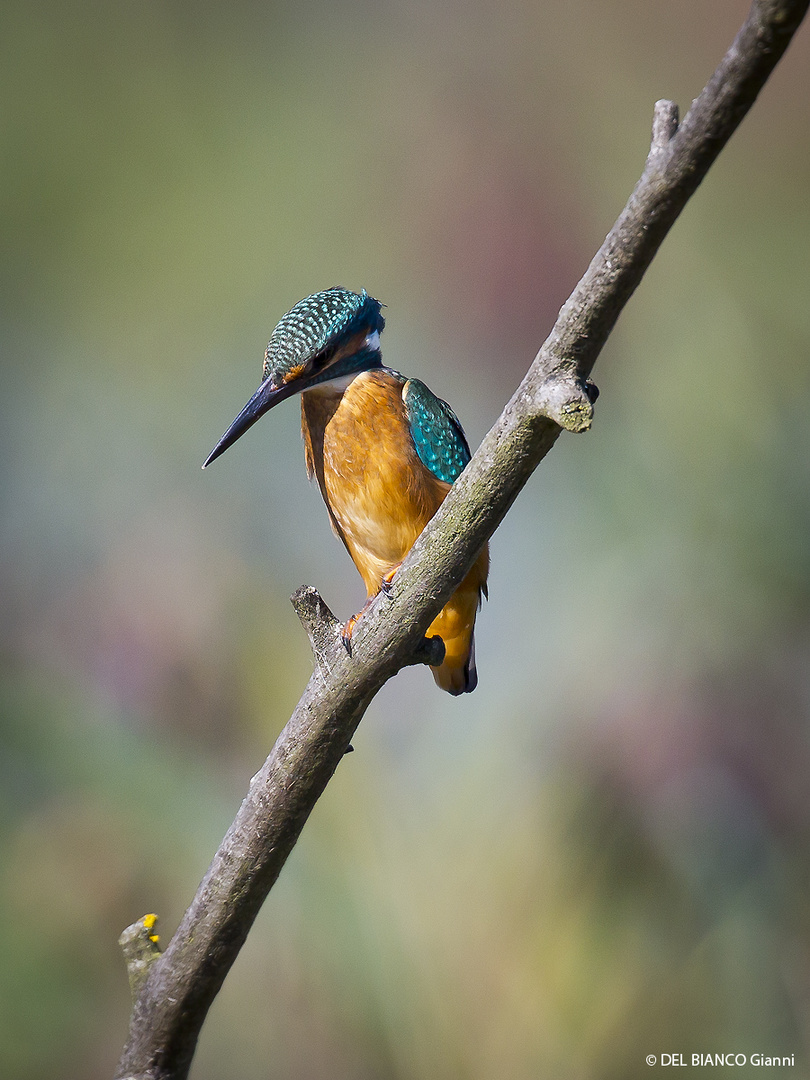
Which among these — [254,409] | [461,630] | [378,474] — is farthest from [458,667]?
[254,409]

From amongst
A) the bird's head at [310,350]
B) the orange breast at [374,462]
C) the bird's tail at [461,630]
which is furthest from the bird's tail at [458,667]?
the bird's head at [310,350]

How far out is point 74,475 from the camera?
7.88 ft

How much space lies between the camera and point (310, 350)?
1270 mm

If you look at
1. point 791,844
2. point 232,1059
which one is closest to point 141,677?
point 232,1059

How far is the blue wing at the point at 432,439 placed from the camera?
140cm

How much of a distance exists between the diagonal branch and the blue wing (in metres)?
0.48

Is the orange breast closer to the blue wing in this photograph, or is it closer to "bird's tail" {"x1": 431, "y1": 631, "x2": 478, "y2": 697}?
the blue wing

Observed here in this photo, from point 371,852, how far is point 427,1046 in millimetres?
491

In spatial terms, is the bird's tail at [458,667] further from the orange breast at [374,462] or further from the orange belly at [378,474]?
the orange breast at [374,462]

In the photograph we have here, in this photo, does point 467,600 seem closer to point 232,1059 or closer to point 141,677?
point 141,677

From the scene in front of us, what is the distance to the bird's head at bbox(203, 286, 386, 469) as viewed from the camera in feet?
4.09

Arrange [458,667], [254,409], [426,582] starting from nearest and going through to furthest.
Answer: [426,582] < [254,409] < [458,667]

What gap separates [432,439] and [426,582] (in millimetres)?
552

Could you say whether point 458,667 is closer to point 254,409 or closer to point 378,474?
point 378,474
